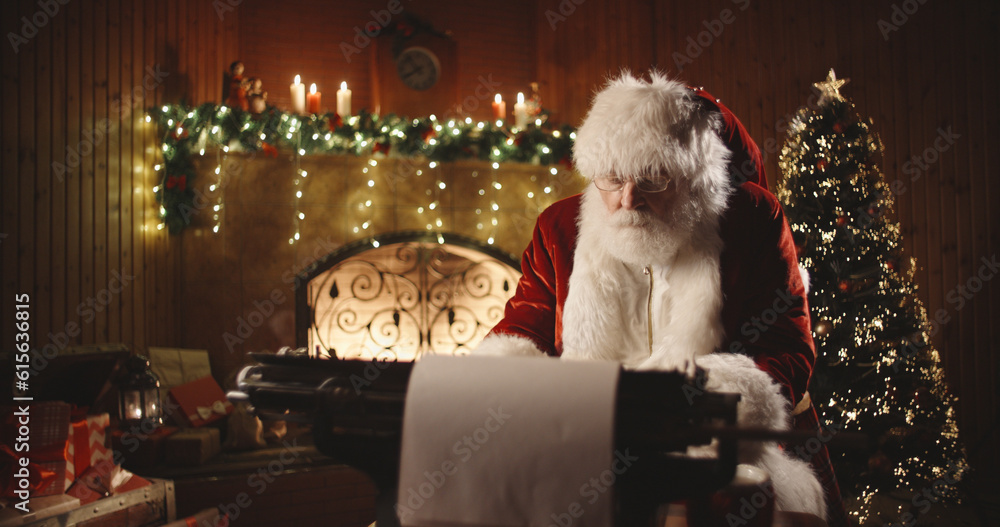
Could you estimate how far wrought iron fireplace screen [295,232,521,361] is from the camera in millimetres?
4320

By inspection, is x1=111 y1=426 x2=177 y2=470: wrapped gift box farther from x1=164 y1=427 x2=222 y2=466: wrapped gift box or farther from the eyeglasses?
the eyeglasses

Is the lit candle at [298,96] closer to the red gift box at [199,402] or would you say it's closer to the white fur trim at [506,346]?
the red gift box at [199,402]

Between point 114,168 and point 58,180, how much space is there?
1.13 feet

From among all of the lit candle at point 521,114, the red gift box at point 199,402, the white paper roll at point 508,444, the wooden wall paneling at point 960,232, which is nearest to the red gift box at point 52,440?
the red gift box at point 199,402

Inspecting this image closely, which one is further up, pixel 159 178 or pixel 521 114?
pixel 521 114

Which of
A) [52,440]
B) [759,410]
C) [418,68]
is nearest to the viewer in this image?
[759,410]

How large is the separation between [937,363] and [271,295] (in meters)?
3.85

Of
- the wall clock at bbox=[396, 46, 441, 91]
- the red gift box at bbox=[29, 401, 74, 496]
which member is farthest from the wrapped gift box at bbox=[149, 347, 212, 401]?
the wall clock at bbox=[396, 46, 441, 91]

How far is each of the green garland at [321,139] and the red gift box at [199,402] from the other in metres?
1.07

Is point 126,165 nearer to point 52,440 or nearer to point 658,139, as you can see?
point 52,440

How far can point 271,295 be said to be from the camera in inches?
155

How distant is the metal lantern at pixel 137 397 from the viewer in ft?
5.29

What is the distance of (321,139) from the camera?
3.99 metres

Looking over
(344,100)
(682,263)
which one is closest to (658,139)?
(682,263)
